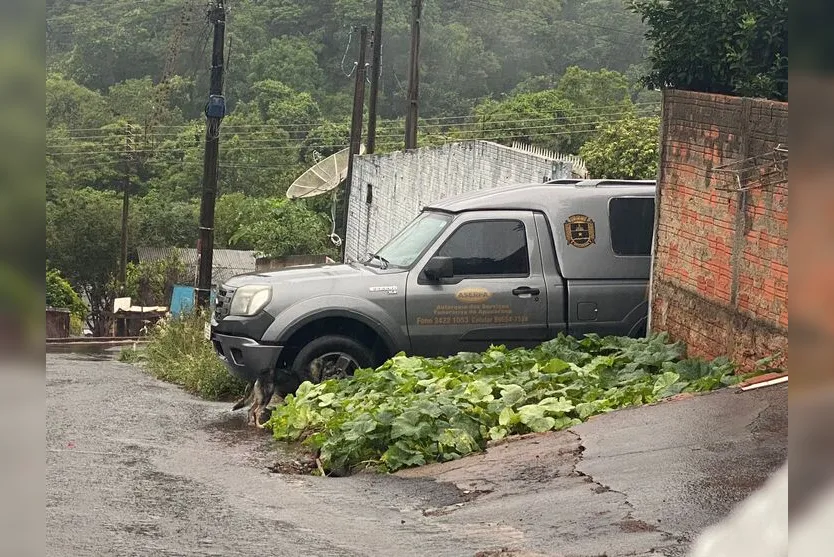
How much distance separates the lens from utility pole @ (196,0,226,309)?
1853 cm

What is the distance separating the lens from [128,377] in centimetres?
1427

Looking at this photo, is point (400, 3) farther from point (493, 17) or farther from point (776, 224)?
point (776, 224)

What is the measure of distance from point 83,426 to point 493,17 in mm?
56660

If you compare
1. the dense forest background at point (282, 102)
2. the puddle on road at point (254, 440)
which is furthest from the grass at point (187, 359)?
the dense forest background at point (282, 102)

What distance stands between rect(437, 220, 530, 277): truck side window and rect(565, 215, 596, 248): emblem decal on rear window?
466mm

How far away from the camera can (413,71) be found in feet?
94.2

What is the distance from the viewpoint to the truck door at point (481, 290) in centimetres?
1085

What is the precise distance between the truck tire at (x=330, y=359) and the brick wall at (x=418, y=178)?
5.15m

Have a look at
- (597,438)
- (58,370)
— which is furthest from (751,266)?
(58,370)

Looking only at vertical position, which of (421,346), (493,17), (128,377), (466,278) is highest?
(493,17)

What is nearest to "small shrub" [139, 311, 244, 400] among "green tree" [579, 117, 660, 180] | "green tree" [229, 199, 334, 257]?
"green tree" [579, 117, 660, 180]

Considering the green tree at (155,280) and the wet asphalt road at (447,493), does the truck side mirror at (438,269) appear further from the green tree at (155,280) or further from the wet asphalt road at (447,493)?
the green tree at (155,280)
